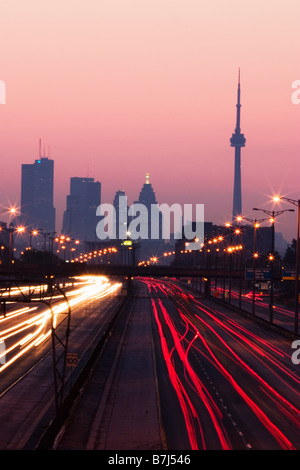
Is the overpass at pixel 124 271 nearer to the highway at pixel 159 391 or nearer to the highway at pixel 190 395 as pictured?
the highway at pixel 159 391

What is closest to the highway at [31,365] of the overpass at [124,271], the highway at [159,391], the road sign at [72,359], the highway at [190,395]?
the highway at [159,391]

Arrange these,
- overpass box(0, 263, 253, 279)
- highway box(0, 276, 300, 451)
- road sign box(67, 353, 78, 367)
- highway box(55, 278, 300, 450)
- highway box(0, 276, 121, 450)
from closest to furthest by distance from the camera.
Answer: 1. highway box(55, 278, 300, 450)
2. highway box(0, 276, 300, 451)
3. highway box(0, 276, 121, 450)
4. road sign box(67, 353, 78, 367)
5. overpass box(0, 263, 253, 279)

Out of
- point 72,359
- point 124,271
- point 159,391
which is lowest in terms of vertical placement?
point 159,391

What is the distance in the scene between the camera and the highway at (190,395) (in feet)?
111

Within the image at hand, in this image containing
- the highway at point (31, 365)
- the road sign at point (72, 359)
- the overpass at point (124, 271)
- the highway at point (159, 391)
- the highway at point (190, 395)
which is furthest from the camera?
the overpass at point (124, 271)

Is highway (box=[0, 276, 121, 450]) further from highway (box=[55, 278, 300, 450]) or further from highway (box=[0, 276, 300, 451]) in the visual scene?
highway (box=[55, 278, 300, 450])

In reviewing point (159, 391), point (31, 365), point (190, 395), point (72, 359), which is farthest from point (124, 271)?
point (72, 359)

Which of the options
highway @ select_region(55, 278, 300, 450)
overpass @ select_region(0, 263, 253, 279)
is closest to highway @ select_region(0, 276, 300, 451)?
highway @ select_region(55, 278, 300, 450)

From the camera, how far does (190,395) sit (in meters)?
45.4

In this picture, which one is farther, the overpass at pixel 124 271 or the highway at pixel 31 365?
the overpass at pixel 124 271

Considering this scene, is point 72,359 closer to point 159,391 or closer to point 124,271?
point 159,391

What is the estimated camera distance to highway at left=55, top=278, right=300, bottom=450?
1337 inches

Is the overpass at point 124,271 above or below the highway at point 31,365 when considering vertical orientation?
above
